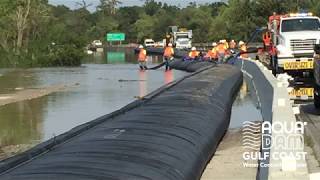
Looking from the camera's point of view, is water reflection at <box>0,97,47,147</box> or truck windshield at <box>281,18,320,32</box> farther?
truck windshield at <box>281,18,320,32</box>

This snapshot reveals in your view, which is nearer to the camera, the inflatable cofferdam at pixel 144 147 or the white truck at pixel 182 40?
the inflatable cofferdam at pixel 144 147

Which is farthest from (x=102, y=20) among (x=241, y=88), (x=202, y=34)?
(x=241, y=88)

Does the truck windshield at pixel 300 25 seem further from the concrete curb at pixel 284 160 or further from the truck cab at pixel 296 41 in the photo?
the concrete curb at pixel 284 160

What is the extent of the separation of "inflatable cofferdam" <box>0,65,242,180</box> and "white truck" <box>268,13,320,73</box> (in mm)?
13403

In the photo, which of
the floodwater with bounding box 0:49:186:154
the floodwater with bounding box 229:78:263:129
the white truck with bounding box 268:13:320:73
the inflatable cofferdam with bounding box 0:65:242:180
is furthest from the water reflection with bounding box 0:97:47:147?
the white truck with bounding box 268:13:320:73

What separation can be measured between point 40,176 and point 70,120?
10.1 metres

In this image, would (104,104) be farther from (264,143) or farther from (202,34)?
(202,34)

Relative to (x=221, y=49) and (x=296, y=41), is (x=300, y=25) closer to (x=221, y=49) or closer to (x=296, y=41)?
(x=296, y=41)

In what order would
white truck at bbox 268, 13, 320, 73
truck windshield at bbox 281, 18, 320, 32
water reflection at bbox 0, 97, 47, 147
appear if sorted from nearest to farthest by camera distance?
water reflection at bbox 0, 97, 47, 147, white truck at bbox 268, 13, 320, 73, truck windshield at bbox 281, 18, 320, 32

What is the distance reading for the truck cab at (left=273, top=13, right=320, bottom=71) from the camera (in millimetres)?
25767

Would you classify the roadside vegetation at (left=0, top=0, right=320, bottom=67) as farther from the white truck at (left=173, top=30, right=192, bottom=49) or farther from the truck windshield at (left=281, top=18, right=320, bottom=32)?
the truck windshield at (left=281, top=18, right=320, bottom=32)

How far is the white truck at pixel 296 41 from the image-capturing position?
2572 centimetres

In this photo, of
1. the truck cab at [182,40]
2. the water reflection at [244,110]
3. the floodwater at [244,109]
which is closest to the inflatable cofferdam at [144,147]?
the floodwater at [244,109]

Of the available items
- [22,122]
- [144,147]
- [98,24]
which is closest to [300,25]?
[22,122]
